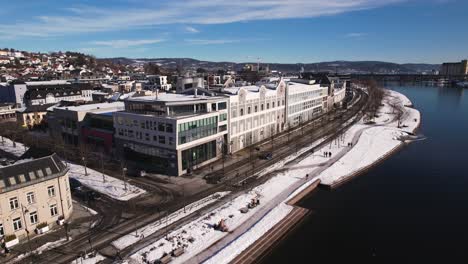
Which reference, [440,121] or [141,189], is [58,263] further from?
[440,121]

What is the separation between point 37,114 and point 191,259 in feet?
249

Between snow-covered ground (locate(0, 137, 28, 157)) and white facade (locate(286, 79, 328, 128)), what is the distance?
60305mm

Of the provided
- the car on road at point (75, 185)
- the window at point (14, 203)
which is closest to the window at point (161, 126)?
the car on road at point (75, 185)

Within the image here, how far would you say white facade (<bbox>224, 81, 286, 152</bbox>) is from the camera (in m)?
58.5

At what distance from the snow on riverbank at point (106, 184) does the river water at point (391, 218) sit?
20.9 meters

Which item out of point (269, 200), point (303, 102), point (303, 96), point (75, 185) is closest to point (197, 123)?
point (269, 200)

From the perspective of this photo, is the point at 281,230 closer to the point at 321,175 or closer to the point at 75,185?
the point at 321,175

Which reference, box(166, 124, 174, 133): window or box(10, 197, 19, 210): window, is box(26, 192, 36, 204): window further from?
box(166, 124, 174, 133): window

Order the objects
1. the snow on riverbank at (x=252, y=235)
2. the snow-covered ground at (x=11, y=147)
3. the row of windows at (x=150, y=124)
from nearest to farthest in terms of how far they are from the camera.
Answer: the snow on riverbank at (x=252, y=235) < the row of windows at (x=150, y=124) < the snow-covered ground at (x=11, y=147)

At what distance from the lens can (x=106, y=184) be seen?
141ft

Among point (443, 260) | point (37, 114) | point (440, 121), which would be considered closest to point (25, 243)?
point (443, 260)

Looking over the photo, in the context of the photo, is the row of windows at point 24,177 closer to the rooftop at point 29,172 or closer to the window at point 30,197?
the rooftop at point 29,172

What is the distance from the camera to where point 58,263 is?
2548 centimetres

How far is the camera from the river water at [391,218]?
2934cm
